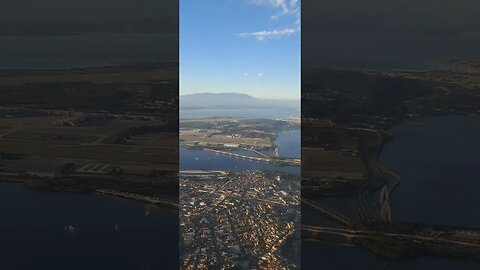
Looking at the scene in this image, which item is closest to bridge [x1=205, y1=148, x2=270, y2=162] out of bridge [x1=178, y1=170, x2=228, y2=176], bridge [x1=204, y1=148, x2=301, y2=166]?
bridge [x1=204, y1=148, x2=301, y2=166]

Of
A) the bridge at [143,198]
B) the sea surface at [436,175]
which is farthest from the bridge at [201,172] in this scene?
the sea surface at [436,175]

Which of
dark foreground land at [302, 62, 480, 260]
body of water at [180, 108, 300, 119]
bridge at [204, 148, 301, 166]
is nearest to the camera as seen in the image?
dark foreground land at [302, 62, 480, 260]

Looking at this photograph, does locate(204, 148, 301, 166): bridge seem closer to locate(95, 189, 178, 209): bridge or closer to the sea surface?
the sea surface

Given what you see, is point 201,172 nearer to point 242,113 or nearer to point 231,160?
point 231,160

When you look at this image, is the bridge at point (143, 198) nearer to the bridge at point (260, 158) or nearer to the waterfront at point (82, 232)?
the waterfront at point (82, 232)

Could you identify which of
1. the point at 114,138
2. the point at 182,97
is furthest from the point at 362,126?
the point at 114,138

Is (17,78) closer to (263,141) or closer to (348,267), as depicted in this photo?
(263,141)
